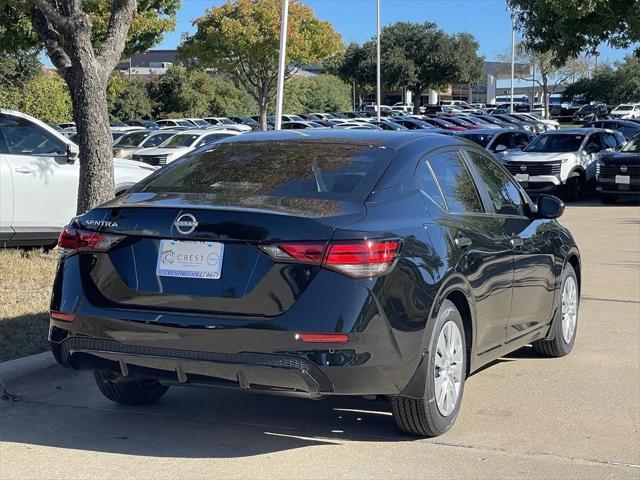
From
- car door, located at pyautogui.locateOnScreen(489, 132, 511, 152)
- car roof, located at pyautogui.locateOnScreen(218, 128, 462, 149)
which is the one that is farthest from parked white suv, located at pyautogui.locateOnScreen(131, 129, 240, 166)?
car roof, located at pyautogui.locateOnScreen(218, 128, 462, 149)

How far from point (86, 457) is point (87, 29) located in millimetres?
5332

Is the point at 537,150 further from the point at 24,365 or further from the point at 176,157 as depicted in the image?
the point at 24,365

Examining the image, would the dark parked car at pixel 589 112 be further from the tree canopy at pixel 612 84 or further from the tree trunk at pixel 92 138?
the tree trunk at pixel 92 138

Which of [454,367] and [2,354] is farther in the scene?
[2,354]

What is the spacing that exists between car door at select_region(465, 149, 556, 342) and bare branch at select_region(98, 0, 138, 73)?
4596mm

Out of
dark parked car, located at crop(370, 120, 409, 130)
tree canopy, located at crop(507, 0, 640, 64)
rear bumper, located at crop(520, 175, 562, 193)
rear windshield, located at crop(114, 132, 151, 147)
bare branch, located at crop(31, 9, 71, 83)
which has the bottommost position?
rear bumper, located at crop(520, 175, 562, 193)

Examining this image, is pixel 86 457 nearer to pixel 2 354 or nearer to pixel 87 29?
pixel 2 354

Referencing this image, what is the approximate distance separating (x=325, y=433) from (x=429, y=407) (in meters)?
0.69

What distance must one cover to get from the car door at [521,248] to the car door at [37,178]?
5999 millimetres

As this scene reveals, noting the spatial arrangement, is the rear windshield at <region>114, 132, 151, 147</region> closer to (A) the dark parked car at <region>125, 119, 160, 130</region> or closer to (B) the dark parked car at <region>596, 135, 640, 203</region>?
(B) the dark parked car at <region>596, 135, 640, 203</region>

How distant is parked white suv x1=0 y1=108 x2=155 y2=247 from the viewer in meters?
10.5

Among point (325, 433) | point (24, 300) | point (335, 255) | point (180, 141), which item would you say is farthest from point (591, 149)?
point (335, 255)

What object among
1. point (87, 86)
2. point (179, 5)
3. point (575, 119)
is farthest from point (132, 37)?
point (575, 119)

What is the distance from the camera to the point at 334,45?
43.2 m
